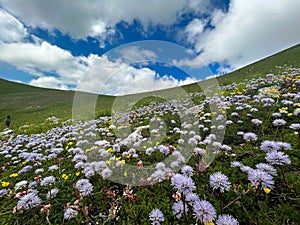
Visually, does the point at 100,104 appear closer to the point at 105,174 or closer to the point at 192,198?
the point at 105,174

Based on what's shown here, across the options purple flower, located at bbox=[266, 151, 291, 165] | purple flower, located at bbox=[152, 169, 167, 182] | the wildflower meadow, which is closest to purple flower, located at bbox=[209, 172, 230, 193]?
the wildflower meadow

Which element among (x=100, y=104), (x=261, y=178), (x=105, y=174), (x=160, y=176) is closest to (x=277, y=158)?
(x=261, y=178)

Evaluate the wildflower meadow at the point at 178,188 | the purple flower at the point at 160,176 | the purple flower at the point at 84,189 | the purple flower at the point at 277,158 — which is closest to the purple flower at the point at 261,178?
the wildflower meadow at the point at 178,188

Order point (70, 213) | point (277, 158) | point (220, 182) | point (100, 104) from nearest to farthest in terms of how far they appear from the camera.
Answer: point (220, 182)
point (277, 158)
point (70, 213)
point (100, 104)

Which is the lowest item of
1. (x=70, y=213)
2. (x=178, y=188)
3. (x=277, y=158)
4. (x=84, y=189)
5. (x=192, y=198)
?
(x=70, y=213)

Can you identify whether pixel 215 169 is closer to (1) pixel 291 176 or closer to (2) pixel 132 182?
(1) pixel 291 176

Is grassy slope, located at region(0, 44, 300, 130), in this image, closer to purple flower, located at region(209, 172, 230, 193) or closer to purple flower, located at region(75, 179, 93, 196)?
purple flower, located at region(75, 179, 93, 196)

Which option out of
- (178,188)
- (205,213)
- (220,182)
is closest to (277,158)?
(220,182)

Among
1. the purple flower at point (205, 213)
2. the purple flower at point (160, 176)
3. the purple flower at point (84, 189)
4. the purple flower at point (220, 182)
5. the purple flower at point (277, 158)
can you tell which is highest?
the purple flower at point (277, 158)

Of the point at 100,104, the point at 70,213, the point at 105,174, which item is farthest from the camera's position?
the point at 100,104

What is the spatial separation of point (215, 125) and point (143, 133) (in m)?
2.66

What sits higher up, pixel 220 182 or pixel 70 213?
pixel 220 182

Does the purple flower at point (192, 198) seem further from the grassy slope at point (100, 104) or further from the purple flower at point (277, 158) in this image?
the grassy slope at point (100, 104)

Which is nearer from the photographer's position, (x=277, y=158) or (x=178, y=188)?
(x=178, y=188)
